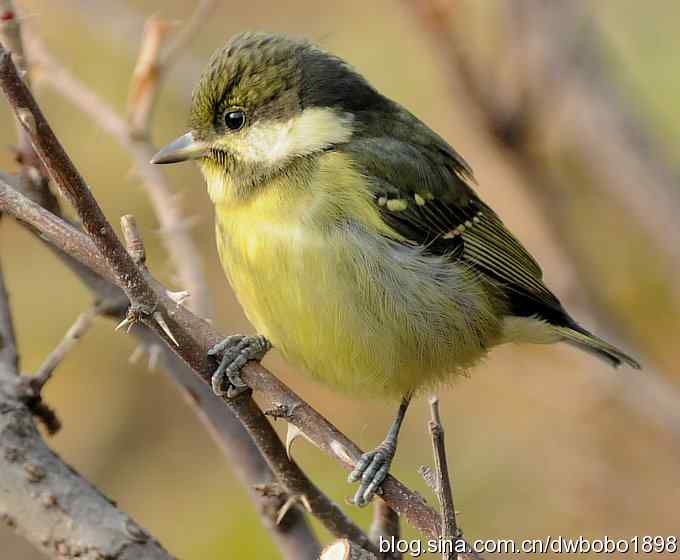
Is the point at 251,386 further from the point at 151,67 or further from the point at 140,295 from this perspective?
the point at 151,67

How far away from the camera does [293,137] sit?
10.3 feet

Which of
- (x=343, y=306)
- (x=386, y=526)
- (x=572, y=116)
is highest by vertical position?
(x=572, y=116)

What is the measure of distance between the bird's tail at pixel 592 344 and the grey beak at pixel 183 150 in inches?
55.4

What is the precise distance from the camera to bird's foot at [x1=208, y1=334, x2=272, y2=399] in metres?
2.29

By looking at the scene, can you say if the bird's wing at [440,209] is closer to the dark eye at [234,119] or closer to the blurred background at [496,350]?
the dark eye at [234,119]

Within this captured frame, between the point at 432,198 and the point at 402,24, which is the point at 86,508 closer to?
the point at 432,198

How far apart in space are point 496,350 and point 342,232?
2.73 m

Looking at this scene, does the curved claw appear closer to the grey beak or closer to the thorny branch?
the thorny branch

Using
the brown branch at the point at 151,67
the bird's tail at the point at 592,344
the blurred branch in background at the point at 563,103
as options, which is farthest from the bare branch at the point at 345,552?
the blurred branch in background at the point at 563,103

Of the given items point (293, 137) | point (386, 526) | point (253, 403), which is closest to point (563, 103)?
point (293, 137)

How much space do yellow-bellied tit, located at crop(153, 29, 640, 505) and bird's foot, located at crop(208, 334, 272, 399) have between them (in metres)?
0.01

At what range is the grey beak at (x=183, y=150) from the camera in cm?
305

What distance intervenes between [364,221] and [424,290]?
0.94 feet

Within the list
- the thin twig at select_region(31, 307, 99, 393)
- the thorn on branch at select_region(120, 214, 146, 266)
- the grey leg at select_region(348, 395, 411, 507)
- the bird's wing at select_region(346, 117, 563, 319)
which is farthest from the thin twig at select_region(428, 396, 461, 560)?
the bird's wing at select_region(346, 117, 563, 319)
